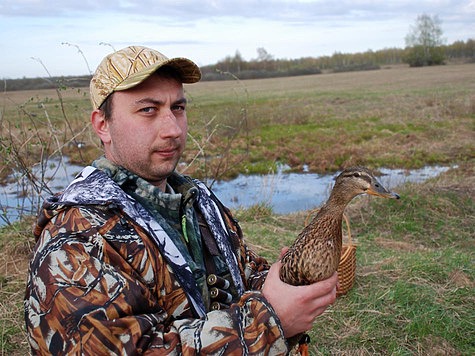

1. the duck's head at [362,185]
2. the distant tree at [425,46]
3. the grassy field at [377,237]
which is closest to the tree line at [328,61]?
the distant tree at [425,46]

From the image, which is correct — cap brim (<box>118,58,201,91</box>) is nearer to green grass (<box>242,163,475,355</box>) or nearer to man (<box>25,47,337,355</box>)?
man (<box>25,47,337,355</box>)

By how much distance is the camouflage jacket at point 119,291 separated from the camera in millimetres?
1646

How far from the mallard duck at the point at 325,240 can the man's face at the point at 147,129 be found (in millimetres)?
803

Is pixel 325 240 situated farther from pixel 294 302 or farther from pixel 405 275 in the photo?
pixel 405 275

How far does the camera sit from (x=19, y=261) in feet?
19.7

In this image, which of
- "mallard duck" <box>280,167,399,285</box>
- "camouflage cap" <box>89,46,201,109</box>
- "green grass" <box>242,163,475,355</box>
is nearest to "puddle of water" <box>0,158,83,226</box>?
"green grass" <box>242,163,475,355</box>

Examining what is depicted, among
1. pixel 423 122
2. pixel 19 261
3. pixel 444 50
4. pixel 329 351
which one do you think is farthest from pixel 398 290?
pixel 444 50

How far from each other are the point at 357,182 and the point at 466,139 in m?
15.5

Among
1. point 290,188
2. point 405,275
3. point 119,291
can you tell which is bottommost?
point 290,188

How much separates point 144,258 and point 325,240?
1014 millimetres

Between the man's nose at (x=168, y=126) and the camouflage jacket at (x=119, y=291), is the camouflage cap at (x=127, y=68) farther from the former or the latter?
the camouflage jacket at (x=119, y=291)

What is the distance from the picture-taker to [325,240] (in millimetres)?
2480

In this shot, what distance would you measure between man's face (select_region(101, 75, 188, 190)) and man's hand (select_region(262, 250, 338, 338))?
0.74 meters

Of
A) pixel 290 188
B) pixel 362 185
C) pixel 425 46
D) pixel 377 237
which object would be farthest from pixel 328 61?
pixel 362 185
